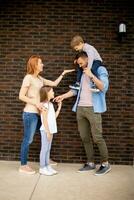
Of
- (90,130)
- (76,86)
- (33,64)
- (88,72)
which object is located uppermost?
(33,64)

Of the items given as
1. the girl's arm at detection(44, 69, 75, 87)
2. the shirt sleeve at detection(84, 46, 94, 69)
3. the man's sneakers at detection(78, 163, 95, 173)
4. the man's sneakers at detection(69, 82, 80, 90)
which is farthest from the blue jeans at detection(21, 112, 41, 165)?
the shirt sleeve at detection(84, 46, 94, 69)

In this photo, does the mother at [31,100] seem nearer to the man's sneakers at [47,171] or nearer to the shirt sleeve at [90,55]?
the man's sneakers at [47,171]

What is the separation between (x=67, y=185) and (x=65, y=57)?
88.2 inches

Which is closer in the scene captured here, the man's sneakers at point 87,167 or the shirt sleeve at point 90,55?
the shirt sleeve at point 90,55

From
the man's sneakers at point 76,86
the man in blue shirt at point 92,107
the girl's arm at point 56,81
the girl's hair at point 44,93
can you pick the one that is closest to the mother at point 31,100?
the girl's hair at point 44,93

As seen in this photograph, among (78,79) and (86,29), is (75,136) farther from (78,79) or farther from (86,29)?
(86,29)

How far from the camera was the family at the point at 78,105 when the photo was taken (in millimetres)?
5785

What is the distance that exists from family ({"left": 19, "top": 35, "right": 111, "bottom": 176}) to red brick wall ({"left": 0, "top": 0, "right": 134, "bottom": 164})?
52 centimetres

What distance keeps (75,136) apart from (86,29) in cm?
178

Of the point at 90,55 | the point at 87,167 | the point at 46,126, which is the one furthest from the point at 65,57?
the point at 87,167

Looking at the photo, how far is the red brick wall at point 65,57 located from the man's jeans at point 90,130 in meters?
0.45

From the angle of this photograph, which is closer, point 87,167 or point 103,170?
point 103,170

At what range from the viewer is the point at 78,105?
6074 millimetres

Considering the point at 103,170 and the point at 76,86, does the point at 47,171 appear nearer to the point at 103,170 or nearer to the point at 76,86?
the point at 103,170
